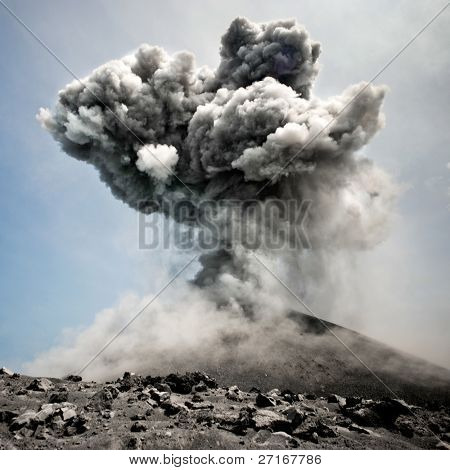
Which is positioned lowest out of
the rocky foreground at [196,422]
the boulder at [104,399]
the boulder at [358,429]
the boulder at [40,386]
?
the boulder at [358,429]

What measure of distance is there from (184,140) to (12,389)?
28139mm

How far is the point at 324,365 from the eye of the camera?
850 inches

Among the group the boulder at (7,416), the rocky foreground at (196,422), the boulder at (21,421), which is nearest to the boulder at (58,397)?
the rocky foreground at (196,422)

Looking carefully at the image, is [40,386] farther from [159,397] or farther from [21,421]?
[159,397]

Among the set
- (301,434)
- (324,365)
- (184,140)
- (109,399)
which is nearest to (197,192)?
(184,140)

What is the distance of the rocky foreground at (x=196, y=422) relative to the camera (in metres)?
8.28

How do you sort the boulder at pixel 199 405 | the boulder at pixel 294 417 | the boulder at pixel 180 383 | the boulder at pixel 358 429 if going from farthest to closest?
the boulder at pixel 180 383 → the boulder at pixel 199 405 → the boulder at pixel 358 429 → the boulder at pixel 294 417

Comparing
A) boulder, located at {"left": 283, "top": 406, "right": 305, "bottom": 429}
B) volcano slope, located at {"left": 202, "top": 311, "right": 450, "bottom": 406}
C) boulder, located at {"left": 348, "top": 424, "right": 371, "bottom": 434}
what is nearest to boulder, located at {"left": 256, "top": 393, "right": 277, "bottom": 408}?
boulder, located at {"left": 283, "top": 406, "right": 305, "bottom": 429}

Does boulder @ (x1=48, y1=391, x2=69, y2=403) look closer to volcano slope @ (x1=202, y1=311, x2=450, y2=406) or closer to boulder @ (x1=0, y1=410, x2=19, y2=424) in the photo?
boulder @ (x1=0, y1=410, x2=19, y2=424)

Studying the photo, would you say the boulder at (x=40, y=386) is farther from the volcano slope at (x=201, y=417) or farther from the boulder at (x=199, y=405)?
the boulder at (x=199, y=405)

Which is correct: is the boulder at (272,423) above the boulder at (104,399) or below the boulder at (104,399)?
below

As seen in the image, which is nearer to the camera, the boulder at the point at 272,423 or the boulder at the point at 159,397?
the boulder at the point at 272,423

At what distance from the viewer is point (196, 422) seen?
9523mm

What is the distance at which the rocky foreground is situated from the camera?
326 inches
